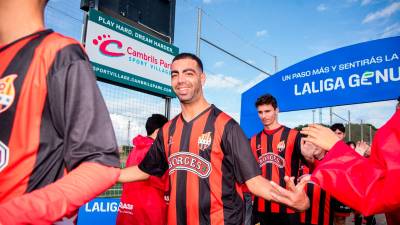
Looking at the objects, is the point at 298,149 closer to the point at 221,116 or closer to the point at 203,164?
the point at 221,116

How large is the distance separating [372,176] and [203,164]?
1421 millimetres

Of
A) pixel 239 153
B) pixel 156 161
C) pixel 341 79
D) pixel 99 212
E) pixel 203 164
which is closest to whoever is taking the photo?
pixel 239 153

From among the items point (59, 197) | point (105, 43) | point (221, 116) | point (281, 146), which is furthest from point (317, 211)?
point (59, 197)

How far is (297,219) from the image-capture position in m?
4.66

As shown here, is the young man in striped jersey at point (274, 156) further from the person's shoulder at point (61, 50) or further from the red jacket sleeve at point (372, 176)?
the person's shoulder at point (61, 50)

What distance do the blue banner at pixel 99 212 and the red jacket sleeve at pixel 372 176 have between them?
5.03 m

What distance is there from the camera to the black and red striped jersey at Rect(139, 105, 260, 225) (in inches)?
100.0

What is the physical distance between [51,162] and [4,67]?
357mm

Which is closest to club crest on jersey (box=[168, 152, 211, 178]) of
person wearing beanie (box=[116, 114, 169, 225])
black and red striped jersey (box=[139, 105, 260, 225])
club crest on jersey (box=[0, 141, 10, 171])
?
black and red striped jersey (box=[139, 105, 260, 225])

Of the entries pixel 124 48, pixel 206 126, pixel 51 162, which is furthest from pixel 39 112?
pixel 124 48

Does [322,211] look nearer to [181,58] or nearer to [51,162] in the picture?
[181,58]

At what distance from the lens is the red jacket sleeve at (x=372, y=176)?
4.61 ft

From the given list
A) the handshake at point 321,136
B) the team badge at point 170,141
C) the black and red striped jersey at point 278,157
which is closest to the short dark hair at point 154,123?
the black and red striped jersey at point 278,157

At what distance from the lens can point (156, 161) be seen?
306 centimetres
